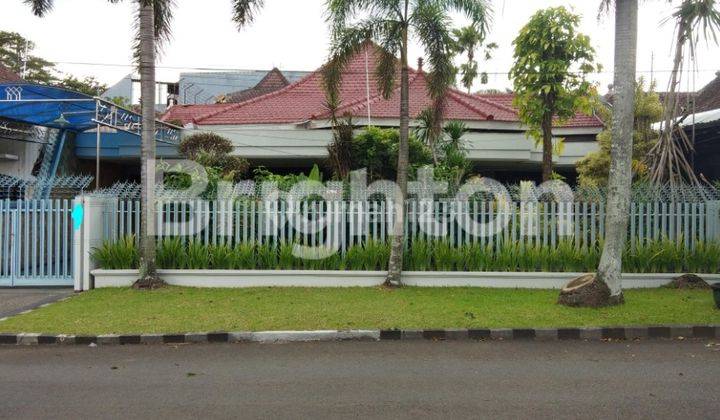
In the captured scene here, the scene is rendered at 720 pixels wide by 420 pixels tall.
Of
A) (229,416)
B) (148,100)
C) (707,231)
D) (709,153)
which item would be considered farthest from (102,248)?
(709,153)

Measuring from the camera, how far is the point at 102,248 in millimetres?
11484

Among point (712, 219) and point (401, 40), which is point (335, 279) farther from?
point (712, 219)

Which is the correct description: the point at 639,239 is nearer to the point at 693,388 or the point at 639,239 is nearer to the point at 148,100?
the point at 693,388

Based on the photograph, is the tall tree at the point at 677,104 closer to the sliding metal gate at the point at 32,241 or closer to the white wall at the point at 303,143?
the white wall at the point at 303,143

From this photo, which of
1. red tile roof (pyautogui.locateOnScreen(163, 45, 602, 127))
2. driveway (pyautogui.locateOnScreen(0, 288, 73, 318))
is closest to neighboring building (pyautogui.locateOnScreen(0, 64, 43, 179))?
red tile roof (pyautogui.locateOnScreen(163, 45, 602, 127))

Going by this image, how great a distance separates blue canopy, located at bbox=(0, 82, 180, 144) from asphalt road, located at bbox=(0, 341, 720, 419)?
321 inches

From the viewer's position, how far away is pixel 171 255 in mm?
11477

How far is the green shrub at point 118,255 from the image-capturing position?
1137cm

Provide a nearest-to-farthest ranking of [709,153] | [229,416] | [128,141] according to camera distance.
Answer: [229,416] → [709,153] → [128,141]

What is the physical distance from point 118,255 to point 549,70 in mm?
10289

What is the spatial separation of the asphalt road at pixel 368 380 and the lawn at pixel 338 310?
61cm

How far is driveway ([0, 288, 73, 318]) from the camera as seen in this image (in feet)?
32.2

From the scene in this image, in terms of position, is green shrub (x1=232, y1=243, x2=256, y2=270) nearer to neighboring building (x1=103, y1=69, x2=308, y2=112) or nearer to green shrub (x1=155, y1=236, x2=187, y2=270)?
green shrub (x1=155, y1=236, x2=187, y2=270)

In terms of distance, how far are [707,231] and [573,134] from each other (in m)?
8.91
